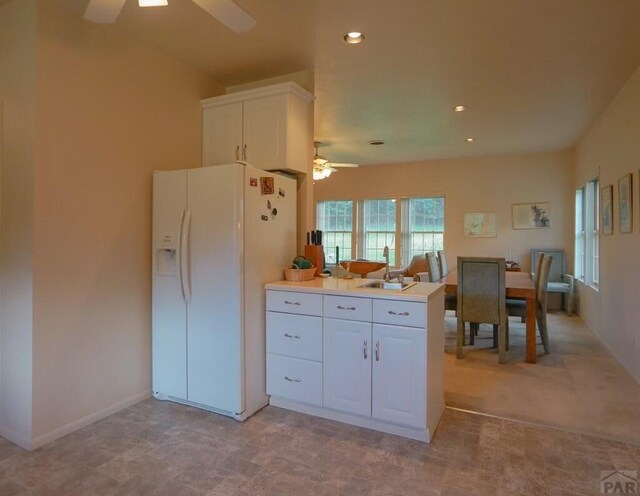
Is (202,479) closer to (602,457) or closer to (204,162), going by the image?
(602,457)

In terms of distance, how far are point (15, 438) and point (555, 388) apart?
3766 millimetres

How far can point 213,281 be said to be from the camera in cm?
269

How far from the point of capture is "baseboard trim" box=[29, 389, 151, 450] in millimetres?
2328

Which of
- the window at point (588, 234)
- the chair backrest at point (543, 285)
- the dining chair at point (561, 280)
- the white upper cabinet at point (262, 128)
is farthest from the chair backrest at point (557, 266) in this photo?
the white upper cabinet at point (262, 128)

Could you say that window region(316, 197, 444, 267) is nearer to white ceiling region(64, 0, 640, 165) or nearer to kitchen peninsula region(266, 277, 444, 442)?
white ceiling region(64, 0, 640, 165)

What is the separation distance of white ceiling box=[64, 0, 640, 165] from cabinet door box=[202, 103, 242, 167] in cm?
36

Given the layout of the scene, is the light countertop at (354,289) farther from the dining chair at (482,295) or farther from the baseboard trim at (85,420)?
the dining chair at (482,295)

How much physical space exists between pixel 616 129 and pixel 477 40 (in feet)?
7.11

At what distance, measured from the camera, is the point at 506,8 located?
2406 millimetres

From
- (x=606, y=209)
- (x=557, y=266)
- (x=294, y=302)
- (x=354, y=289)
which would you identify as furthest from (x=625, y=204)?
(x=294, y=302)

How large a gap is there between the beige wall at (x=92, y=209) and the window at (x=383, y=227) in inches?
204

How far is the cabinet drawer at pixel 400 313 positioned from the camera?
7.63 feet

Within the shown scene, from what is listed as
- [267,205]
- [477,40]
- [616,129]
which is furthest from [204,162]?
[616,129]

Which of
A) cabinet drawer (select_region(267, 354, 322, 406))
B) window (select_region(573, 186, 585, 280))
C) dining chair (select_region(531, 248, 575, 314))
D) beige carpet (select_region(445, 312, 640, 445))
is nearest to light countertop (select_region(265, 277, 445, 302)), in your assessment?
cabinet drawer (select_region(267, 354, 322, 406))
